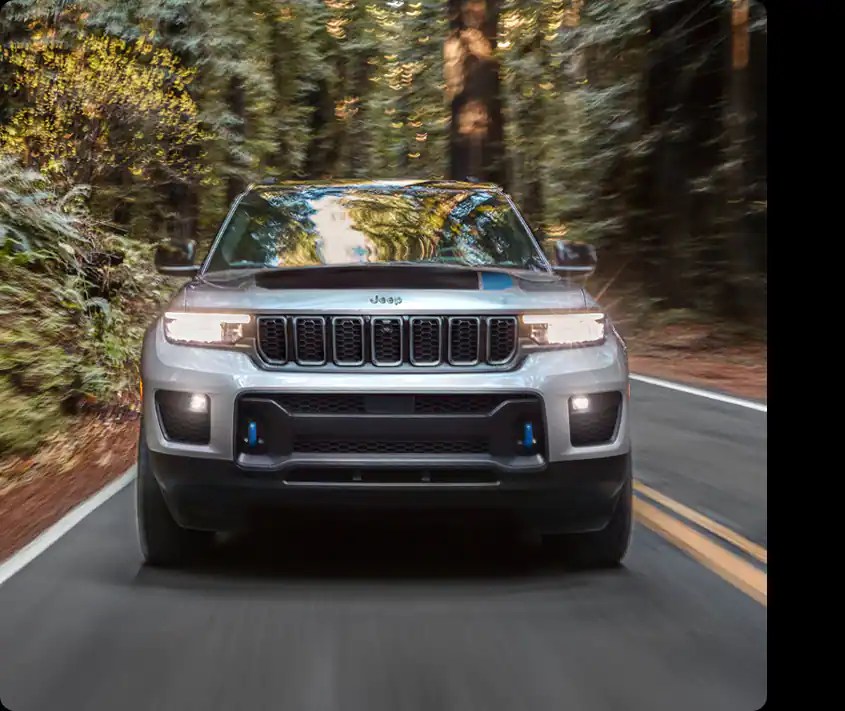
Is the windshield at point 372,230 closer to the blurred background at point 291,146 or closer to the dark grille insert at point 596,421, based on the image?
the dark grille insert at point 596,421

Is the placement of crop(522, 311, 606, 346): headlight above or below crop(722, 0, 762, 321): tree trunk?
below

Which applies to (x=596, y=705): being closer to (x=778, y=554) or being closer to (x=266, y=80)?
(x=778, y=554)

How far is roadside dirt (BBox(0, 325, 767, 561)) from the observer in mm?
6711

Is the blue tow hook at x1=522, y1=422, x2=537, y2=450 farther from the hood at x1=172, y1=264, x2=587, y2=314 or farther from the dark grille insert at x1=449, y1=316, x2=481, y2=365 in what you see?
the hood at x1=172, y1=264, x2=587, y2=314

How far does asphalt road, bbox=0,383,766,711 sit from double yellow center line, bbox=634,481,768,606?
85mm

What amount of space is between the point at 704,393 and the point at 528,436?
8.77 meters

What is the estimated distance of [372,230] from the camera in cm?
590

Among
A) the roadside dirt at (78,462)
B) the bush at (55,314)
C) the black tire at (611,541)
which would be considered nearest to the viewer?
the black tire at (611,541)

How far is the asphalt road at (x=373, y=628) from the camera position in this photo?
3639 millimetres

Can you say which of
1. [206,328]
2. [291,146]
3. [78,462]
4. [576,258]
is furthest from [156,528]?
[291,146]

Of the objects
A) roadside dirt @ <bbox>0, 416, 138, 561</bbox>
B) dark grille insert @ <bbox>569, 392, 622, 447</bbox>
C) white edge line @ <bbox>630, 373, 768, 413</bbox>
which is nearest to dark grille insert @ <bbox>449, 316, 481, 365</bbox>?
dark grille insert @ <bbox>569, 392, 622, 447</bbox>

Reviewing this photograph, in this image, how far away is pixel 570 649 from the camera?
13.3 ft

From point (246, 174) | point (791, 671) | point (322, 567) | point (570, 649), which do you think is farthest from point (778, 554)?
point (246, 174)

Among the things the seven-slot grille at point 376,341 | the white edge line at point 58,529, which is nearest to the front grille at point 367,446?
the seven-slot grille at point 376,341
